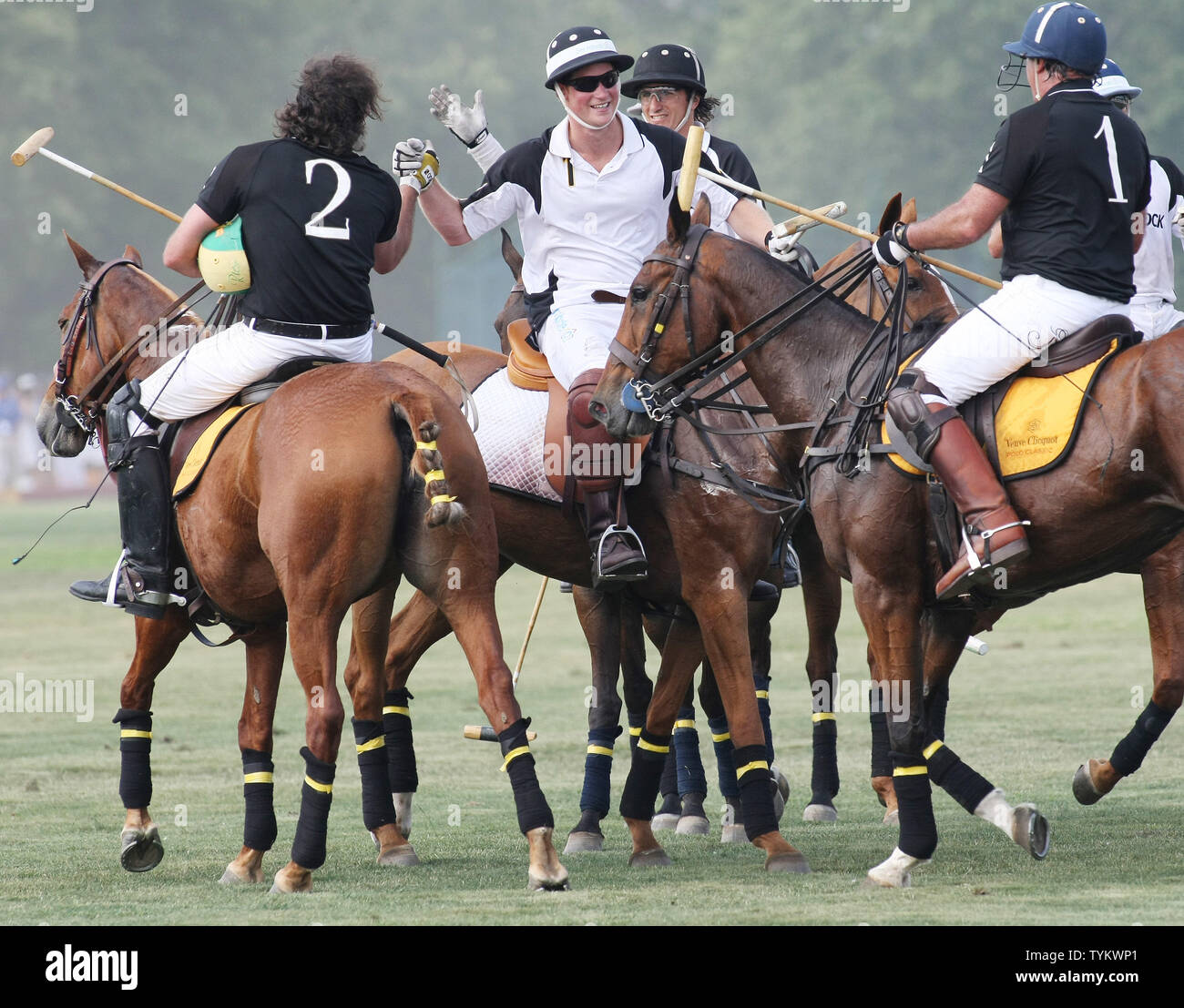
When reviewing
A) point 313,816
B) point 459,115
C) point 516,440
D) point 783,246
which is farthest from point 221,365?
point 783,246

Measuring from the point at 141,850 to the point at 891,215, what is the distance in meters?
3.84

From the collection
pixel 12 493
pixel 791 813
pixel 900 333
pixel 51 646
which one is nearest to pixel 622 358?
pixel 900 333

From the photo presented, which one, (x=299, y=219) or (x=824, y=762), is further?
(x=824, y=762)

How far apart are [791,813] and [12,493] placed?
36.2m

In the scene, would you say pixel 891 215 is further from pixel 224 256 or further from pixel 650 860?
pixel 650 860

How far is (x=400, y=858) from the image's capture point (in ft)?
25.2

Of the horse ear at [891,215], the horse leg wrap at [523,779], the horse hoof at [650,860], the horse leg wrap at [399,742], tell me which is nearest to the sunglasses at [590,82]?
the horse ear at [891,215]

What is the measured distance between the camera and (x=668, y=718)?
776cm

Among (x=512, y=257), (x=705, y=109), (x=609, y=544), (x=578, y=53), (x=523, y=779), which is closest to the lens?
(x=523, y=779)

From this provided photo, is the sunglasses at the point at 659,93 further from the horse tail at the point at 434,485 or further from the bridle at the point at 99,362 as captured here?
the horse tail at the point at 434,485

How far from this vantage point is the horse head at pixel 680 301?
23.4 feet

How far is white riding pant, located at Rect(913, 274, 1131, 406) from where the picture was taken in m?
6.47

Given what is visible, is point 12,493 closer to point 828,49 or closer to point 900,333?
point 828,49

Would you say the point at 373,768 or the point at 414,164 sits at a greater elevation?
the point at 414,164
